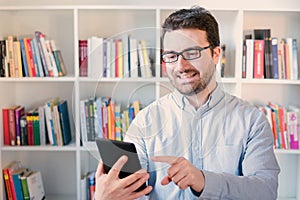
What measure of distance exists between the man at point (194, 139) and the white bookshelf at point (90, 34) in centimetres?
118

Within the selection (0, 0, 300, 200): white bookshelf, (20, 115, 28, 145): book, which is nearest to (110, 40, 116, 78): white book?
(0, 0, 300, 200): white bookshelf

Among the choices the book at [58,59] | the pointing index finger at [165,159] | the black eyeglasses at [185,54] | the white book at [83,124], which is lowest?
the pointing index finger at [165,159]

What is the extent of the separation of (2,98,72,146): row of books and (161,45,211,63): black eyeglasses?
1616mm

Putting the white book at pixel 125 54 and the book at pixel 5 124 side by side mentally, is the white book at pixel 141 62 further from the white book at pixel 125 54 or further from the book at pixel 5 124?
the book at pixel 5 124

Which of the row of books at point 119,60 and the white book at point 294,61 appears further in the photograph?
A: the white book at point 294,61

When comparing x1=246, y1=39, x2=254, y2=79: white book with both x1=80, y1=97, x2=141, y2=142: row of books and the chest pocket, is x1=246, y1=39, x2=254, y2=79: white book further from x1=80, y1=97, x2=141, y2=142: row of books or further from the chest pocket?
x1=80, y1=97, x2=141, y2=142: row of books

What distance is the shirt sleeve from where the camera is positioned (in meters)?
1.13

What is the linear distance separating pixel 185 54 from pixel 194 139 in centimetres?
22

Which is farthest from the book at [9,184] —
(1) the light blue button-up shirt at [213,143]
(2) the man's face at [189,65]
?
(2) the man's face at [189,65]

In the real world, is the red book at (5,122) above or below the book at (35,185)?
above


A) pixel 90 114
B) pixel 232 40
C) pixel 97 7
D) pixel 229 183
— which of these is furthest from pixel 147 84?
pixel 232 40

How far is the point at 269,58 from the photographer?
2.43 m

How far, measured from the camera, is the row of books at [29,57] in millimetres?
2453

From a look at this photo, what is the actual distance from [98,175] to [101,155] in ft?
0.29
